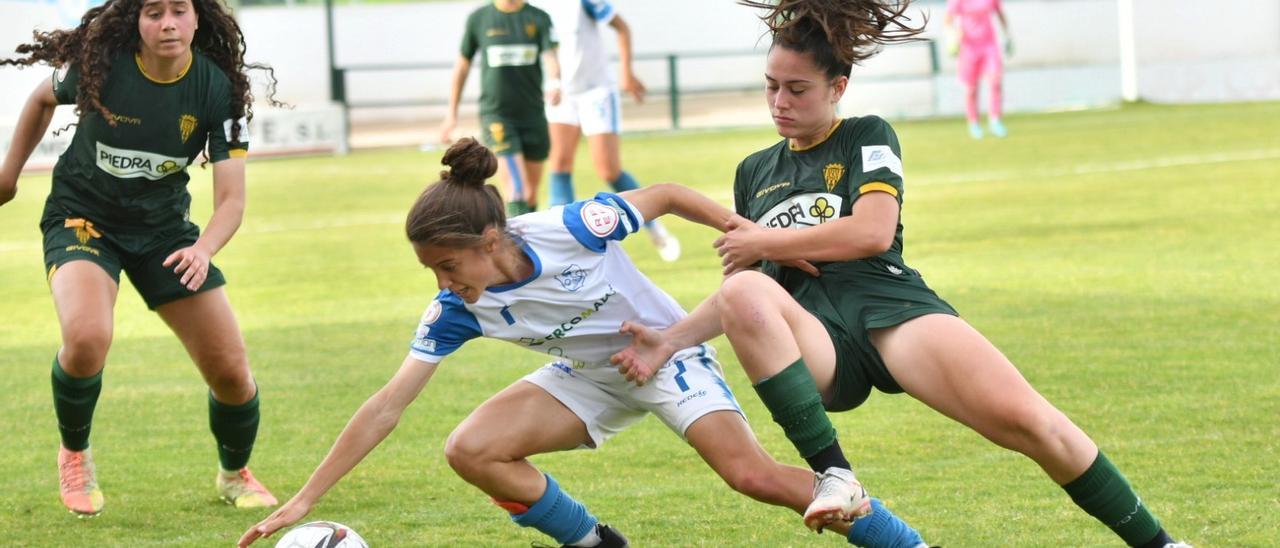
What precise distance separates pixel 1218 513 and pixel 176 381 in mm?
→ 4673

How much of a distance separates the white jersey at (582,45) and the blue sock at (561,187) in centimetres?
57

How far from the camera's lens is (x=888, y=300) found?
411 cm

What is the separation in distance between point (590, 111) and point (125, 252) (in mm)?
6058

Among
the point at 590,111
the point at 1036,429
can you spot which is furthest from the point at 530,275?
the point at 590,111

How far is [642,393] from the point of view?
435cm

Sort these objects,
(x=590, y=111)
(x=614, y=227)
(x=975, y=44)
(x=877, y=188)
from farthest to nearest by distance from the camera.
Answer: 1. (x=975, y=44)
2. (x=590, y=111)
3. (x=614, y=227)
4. (x=877, y=188)

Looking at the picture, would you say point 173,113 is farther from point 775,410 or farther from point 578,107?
point 578,107

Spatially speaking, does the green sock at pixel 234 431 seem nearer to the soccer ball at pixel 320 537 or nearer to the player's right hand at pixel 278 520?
the soccer ball at pixel 320 537

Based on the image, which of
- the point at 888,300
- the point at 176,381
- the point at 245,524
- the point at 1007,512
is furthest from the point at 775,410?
the point at 176,381

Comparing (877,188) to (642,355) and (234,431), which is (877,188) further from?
(234,431)

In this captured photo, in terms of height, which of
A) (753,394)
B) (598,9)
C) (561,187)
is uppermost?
(598,9)

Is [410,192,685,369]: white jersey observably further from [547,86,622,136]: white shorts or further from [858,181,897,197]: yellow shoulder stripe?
[547,86,622,136]: white shorts

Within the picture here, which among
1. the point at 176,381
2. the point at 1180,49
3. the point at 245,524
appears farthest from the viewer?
the point at 1180,49

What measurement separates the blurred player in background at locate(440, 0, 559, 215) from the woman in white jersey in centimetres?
669
